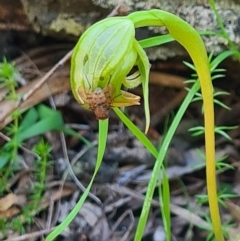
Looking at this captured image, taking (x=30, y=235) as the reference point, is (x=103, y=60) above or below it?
above

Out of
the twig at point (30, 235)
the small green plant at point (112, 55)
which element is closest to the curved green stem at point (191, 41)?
the small green plant at point (112, 55)

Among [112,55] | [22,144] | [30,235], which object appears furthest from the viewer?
[22,144]

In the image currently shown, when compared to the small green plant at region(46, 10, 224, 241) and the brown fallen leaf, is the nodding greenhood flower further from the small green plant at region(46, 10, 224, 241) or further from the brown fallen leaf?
the brown fallen leaf

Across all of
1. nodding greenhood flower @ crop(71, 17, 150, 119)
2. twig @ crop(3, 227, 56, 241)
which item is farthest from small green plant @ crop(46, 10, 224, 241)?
twig @ crop(3, 227, 56, 241)

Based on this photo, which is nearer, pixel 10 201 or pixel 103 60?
pixel 103 60

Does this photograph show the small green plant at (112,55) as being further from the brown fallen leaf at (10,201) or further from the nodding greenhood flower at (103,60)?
the brown fallen leaf at (10,201)

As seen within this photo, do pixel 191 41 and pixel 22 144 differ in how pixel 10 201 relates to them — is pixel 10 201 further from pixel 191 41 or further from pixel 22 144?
pixel 191 41

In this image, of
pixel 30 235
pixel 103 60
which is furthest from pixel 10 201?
pixel 103 60

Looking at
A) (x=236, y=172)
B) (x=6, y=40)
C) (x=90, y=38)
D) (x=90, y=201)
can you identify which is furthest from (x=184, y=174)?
(x=90, y=38)
